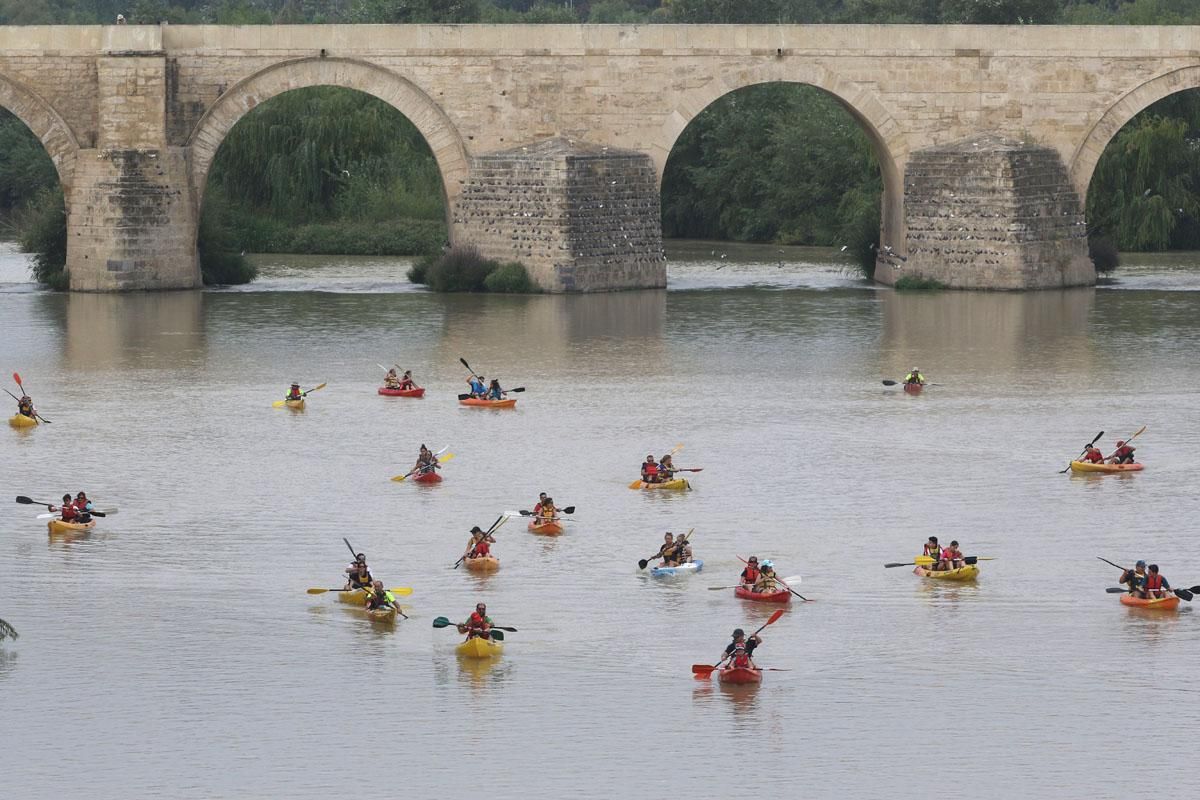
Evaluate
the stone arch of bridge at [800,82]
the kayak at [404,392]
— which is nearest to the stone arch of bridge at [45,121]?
the stone arch of bridge at [800,82]

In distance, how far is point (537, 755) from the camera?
2250 cm

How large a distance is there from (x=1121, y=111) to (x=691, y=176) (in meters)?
21.2

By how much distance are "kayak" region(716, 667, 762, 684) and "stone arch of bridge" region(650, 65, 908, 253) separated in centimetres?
2901

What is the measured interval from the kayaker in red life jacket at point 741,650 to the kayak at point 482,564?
→ 15.0ft

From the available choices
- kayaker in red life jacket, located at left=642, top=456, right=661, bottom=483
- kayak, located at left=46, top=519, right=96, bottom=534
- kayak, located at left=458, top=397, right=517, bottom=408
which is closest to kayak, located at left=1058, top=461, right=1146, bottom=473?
kayaker in red life jacket, located at left=642, top=456, right=661, bottom=483

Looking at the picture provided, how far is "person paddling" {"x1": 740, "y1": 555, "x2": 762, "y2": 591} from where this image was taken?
26812 mm

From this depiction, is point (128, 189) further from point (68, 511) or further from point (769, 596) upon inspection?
point (769, 596)

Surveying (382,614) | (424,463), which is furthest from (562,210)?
(382,614)

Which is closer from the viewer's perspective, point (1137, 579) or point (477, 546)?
point (1137, 579)

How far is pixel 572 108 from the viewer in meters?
52.2

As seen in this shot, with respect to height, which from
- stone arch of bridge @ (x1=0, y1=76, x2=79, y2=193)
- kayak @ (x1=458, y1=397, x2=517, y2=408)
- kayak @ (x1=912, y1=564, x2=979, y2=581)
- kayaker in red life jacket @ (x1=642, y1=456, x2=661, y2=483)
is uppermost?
stone arch of bridge @ (x1=0, y1=76, x2=79, y2=193)

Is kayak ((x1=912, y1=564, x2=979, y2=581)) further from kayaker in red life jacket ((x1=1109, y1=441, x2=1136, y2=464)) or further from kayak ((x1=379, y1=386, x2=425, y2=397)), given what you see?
kayak ((x1=379, y1=386, x2=425, y2=397))

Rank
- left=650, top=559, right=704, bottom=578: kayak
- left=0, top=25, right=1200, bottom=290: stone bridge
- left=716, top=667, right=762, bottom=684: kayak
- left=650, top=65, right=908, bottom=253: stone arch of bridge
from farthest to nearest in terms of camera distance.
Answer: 1. left=650, top=65, right=908, bottom=253: stone arch of bridge
2. left=0, top=25, right=1200, bottom=290: stone bridge
3. left=650, top=559, right=704, bottom=578: kayak
4. left=716, top=667, right=762, bottom=684: kayak

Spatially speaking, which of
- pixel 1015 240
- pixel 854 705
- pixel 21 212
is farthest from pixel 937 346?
pixel 21 212
